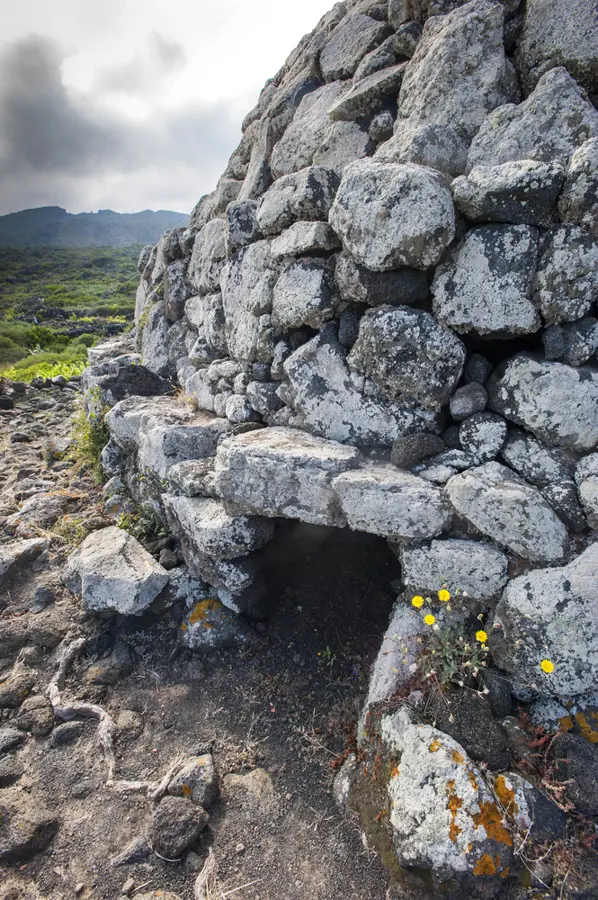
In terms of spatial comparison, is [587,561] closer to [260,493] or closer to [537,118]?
[260,493]

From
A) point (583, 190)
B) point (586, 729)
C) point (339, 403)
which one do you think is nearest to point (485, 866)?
point (586, 729)

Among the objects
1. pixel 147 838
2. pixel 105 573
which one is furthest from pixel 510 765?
pixel 105 573

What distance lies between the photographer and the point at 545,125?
3.78 m

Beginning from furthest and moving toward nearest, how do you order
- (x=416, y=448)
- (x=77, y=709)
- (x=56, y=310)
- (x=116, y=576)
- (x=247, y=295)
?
(x=56, y=310) < (x=247, y=295) < (x=116, y=576) < (x=77, y=709) < (x=416, y=448)

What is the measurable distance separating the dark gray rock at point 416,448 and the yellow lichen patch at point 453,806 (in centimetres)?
225

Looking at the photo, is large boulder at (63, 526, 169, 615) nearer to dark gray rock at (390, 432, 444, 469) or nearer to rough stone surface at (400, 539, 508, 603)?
rough stone surface at (400, 539, 508, 603)

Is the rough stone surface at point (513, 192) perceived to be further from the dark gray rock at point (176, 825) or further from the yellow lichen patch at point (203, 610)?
the dark gray rock at point (176, 825)

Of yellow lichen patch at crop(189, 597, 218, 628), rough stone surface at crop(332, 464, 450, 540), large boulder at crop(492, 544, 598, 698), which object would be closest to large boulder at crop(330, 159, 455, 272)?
rough stone surface at crop(332, 464, 450, 540)

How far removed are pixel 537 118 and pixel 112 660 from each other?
620cm

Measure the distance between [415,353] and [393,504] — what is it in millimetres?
1255

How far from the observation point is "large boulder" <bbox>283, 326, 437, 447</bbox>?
4258 millimetres

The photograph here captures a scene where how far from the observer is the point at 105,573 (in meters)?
5.11

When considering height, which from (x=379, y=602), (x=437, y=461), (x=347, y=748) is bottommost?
(x=347, y=748)

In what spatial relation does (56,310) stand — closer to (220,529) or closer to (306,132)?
(306,132)
